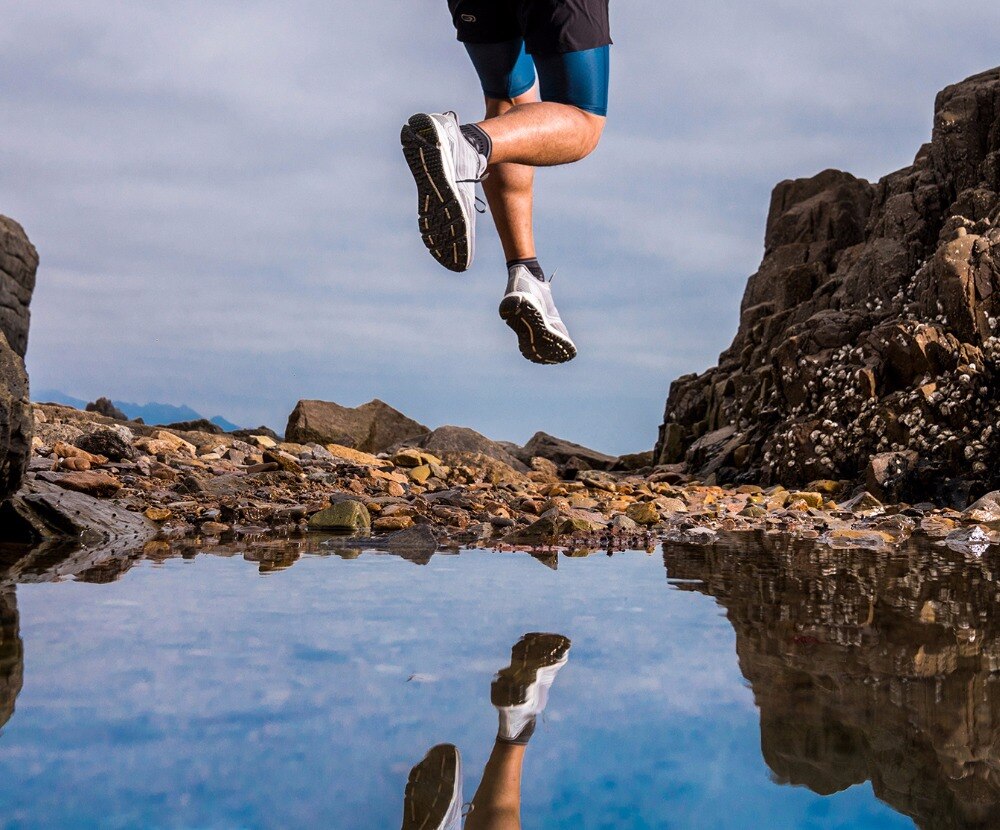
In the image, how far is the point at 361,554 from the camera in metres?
4.17

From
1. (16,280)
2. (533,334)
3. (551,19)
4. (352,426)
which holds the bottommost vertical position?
(533,334)

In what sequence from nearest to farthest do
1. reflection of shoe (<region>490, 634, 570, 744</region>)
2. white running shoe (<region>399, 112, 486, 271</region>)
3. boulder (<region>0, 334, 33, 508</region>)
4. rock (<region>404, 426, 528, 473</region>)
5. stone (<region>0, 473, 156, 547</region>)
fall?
reflection of shoe (<region>490, 634, 570, 744</region>) < white running shoe (<region>399, 112, 486, 271</region>) < boulder (<region>0, 334, 33, 508</region>) < stone (<region>0, 473, 156, 547</region>) < rock (<region>404, 426, 528, 473</region>)

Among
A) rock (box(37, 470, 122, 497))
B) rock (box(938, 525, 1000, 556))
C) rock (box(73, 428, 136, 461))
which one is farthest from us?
rock (box(73, 428, 136, 461))

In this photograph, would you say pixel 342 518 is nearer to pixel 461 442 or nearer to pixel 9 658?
pixel 9 658

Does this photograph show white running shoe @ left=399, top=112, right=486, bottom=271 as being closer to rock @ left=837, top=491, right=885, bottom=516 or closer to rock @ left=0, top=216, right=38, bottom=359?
rock @ left=837, top=491, right=885, bottom=516

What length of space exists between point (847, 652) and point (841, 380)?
42.8 ft

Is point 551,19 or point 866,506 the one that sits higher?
point 551,19

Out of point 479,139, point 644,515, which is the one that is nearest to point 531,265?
point 479,139

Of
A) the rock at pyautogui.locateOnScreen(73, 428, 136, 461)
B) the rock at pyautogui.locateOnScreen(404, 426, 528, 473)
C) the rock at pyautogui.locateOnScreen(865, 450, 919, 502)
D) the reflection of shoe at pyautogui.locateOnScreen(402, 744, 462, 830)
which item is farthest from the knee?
the rock at pyautogui.locateOnScreen(404, 426, 528, 473)

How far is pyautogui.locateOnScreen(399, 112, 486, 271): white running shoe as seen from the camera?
10.2ft

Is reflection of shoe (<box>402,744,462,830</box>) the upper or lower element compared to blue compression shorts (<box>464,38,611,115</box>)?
lower

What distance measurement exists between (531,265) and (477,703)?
2.71 metres

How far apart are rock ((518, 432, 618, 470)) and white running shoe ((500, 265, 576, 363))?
20524 mm

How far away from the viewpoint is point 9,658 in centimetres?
193
